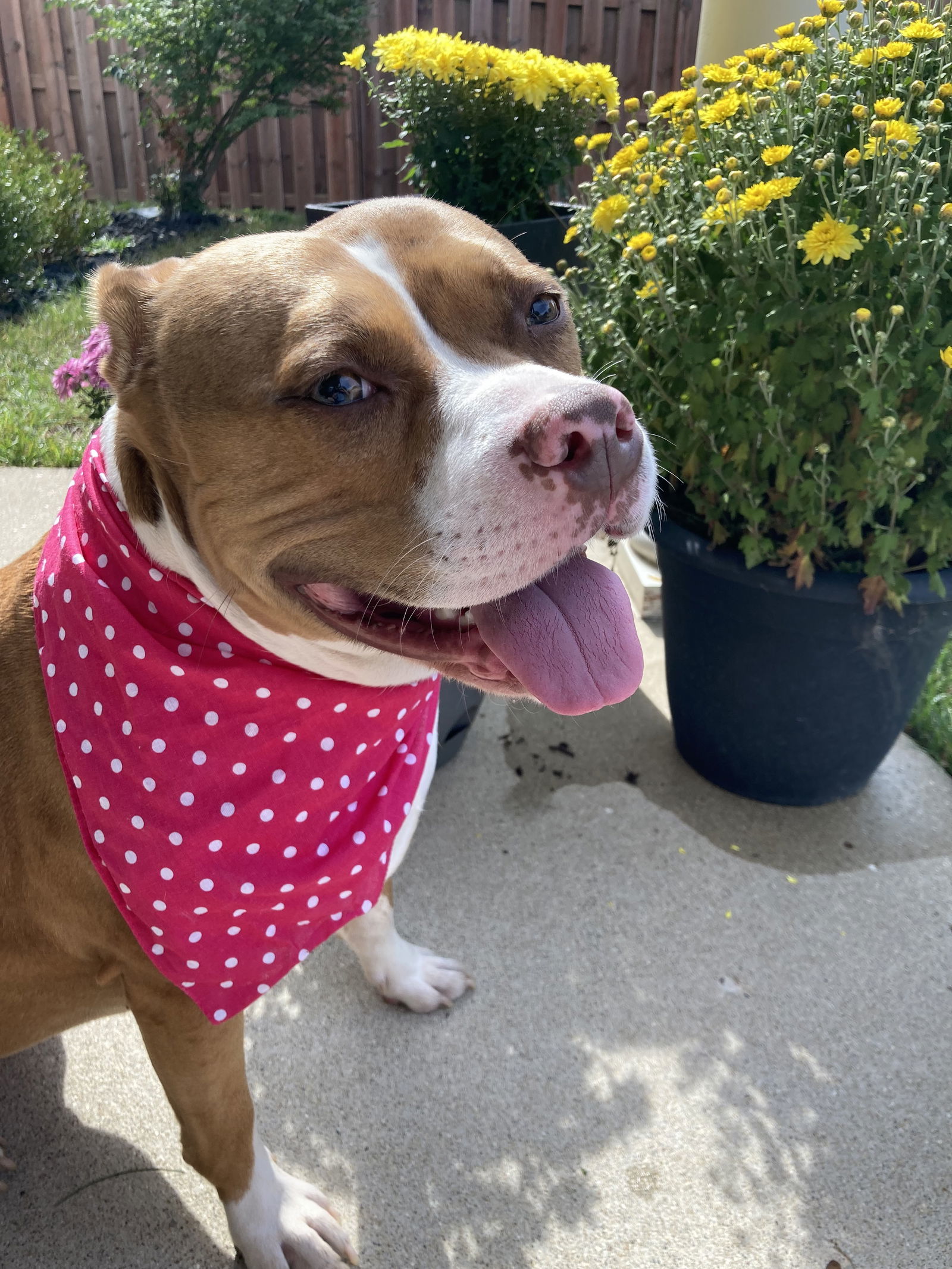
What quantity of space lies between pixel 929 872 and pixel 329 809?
1.83 metres

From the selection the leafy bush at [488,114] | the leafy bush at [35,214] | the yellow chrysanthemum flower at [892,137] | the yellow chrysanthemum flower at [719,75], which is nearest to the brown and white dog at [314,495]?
the yellow chrysanthemum flower at [892,137]

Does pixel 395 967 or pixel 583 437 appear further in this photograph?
pixel 395 967

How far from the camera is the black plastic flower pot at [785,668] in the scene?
242cm

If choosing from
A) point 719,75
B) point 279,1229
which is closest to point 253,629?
point 279,1229

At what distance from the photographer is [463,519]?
139 cm

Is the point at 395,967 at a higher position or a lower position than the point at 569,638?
lower

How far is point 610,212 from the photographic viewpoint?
7.97 ft

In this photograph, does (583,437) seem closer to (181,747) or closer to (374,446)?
(374,446)

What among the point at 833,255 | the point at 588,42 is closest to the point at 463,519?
the point at 833,255

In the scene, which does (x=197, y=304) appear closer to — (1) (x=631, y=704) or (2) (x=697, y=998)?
(2) (x=697, y=998)

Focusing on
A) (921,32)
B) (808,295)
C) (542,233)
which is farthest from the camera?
(542,233)

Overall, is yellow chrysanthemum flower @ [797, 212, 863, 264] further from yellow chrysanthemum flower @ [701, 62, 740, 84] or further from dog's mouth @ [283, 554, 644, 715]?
dog's mouth @ [283, 554, 644, 715]

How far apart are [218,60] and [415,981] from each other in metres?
7.88

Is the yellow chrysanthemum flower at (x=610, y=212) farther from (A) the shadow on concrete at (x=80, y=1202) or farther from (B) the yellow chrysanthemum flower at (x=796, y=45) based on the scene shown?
(A) the shadow on concrete at (x=80, y=1202)
